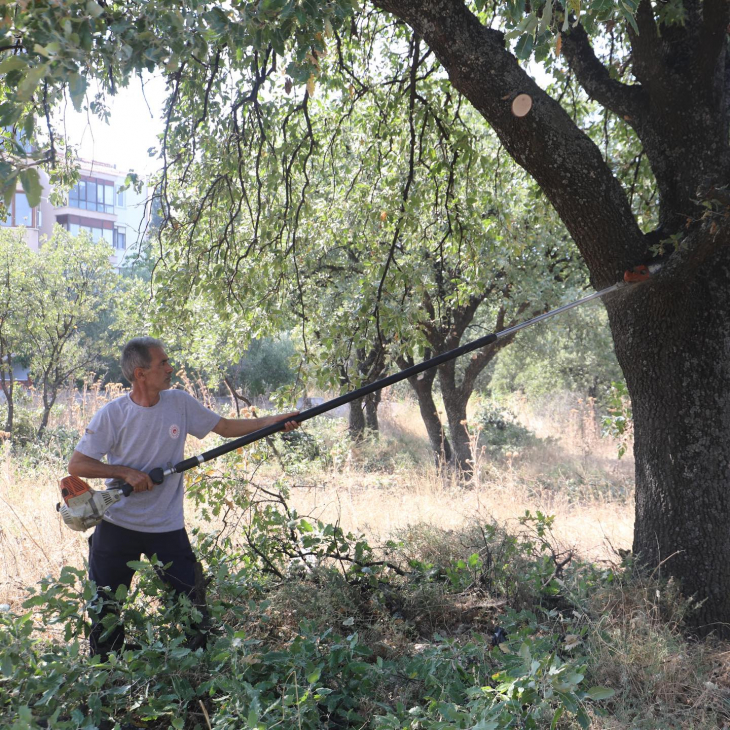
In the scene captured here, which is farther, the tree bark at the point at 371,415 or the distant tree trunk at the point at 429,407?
the tree bark at the point at 371,415

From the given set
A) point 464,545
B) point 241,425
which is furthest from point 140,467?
point 464,545

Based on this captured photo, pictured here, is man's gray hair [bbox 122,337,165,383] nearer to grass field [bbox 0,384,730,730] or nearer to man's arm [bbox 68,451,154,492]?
man's arm [bbox 68,451,154,492]

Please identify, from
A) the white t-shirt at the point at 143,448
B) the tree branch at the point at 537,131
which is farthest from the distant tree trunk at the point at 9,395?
the tree branch at the point at 537,131

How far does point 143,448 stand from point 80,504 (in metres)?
0.41

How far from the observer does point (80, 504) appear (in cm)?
309

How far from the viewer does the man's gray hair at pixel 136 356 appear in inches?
132

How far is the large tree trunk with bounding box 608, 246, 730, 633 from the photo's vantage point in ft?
12.0

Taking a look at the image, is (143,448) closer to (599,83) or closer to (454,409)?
(599,83)

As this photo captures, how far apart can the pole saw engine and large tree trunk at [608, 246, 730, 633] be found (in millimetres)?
2889

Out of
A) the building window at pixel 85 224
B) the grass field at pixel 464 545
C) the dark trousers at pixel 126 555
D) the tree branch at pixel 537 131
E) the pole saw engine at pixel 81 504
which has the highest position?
the building window at pixel 85 224

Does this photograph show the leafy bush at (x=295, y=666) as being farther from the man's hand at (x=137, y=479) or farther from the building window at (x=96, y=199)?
the building window at (x=96, y=199)

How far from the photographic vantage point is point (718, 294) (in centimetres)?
366

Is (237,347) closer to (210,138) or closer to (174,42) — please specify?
(210,138)

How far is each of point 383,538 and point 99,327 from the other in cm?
2757
